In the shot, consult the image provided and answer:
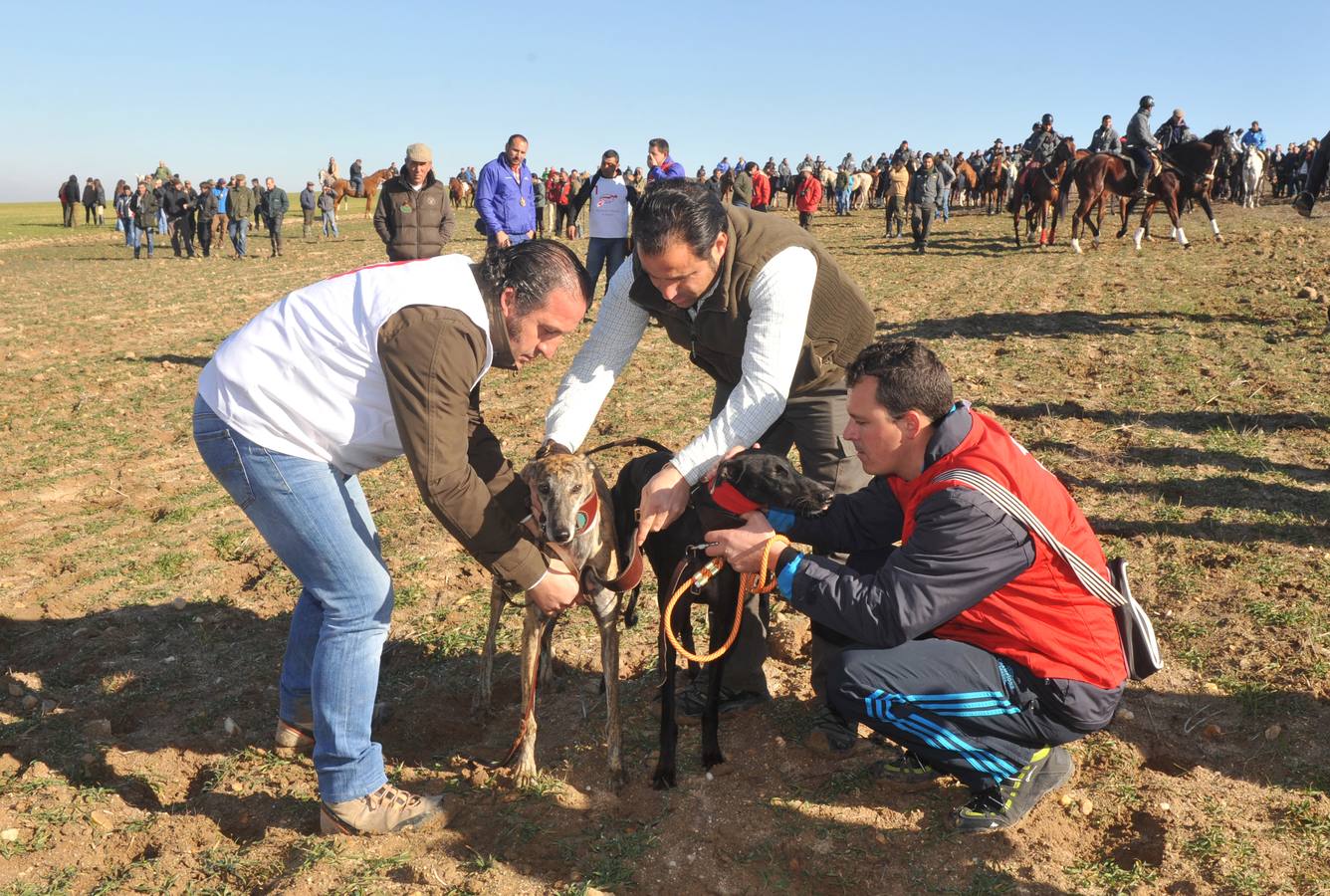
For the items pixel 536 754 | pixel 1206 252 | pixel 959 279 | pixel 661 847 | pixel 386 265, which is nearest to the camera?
pixel 386 265

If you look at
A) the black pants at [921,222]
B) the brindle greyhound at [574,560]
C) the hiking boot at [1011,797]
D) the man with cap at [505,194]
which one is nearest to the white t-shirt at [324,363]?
the brindle greyhound at [574,560]

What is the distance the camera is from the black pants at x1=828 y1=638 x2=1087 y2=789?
10.4 feet

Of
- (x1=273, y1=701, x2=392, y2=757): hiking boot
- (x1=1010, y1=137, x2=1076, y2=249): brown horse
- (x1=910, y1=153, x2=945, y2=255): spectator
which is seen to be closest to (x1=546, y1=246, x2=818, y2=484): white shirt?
(x1=273, y1=701, x2=392, y2=757): hiking boot

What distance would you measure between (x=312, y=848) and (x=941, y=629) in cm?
236

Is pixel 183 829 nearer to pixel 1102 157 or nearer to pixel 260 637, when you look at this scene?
pixel 260 637

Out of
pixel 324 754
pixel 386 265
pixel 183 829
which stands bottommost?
pixel 183 829

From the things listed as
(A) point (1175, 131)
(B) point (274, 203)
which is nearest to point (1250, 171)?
(A) point (1175, 131)

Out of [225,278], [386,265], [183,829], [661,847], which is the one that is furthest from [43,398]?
[225,278]

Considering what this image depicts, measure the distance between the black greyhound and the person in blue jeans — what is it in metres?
0.70

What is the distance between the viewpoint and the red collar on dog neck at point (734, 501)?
139 inches

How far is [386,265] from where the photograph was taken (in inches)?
119

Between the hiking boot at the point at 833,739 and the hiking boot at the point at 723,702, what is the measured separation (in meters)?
0.34

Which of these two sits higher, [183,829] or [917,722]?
[917,722]

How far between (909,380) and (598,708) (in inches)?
84.7
